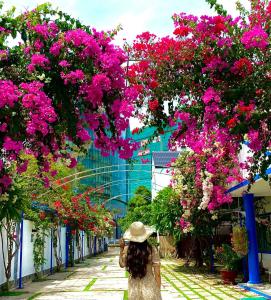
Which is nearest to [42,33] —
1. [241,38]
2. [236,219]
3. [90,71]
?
[90,71]

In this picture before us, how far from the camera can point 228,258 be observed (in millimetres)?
13141

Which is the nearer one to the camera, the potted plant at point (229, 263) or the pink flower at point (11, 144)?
the pink flower at point (11, 144)

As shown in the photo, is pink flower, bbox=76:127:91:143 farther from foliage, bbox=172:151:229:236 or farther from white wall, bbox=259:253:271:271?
white wall, bbox=259:253:271:271

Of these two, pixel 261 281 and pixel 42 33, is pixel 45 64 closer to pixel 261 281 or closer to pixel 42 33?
pixel 42 33

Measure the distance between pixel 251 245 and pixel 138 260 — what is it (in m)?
8.62

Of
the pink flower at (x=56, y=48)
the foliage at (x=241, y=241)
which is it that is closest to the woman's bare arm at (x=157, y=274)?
the pink flower at (x=56, y=48)

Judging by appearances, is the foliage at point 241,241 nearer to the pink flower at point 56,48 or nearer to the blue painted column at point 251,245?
the blue painted column at point 251,245

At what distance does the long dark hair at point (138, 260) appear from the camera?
4.73 metres

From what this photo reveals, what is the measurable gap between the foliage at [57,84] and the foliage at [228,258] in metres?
8.00

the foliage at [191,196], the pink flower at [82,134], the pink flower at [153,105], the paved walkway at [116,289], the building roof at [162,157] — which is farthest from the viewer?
the building roof at [162,157]

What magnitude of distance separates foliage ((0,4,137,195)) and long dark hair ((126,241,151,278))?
158 cm

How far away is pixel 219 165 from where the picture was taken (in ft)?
41.8

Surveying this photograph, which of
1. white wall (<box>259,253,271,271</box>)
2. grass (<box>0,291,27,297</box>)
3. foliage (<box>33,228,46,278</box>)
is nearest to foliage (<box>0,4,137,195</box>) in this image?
grass (<box>0,291,27,297</box>)

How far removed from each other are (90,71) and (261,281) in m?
9.62
